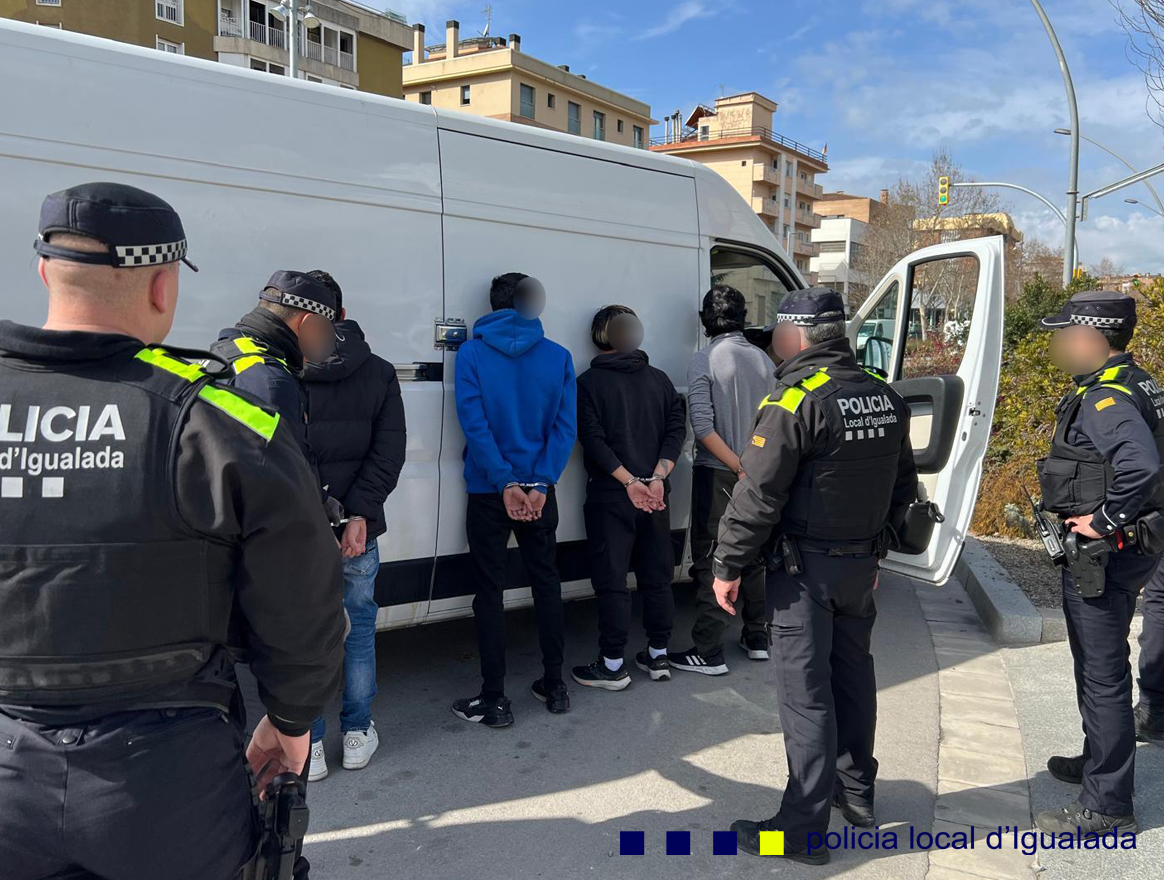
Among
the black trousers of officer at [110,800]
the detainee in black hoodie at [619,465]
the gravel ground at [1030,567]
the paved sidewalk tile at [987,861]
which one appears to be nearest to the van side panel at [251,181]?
the detainee in black hoodie at [619,465]

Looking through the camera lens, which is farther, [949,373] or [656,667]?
[949,373]

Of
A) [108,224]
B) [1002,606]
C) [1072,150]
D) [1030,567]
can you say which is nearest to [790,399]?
[108,224]

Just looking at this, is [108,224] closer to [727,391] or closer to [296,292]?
[296,292]

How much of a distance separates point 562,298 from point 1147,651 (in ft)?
10.7

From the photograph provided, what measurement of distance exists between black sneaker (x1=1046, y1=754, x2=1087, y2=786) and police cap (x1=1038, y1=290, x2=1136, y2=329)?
5.80ft

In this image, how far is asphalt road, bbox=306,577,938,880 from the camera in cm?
305

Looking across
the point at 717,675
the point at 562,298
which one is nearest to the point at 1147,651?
the point at 717,675

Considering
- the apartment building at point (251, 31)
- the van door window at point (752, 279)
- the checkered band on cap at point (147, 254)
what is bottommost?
the checkered band on cap at point (147, 254)

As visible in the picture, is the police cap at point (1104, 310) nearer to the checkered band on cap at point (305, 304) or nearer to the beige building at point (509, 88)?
the checkered band on cap at point (305, 304)

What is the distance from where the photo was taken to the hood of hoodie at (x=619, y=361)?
4438 millimetres

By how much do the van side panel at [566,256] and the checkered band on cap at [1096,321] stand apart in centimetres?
206

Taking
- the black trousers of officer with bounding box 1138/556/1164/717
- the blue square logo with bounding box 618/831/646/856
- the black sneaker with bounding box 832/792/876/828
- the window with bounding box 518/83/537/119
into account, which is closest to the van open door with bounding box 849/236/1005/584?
the black trousers of officer with bounding box 1138/556/1164/717

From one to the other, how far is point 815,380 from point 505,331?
1.47m

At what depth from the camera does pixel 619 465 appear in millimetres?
4367
